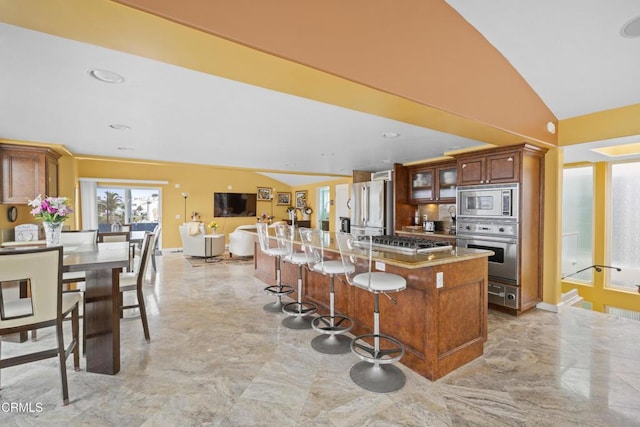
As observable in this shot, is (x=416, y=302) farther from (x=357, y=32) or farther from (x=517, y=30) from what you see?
(x=517, y=30)

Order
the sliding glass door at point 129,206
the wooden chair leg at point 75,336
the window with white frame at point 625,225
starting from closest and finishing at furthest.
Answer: the wooden chair leg at point 75,336 < the window with white frame at point 625,225 < the sliding glass door at point 129,206

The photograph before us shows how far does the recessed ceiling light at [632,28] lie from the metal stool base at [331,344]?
11.1ft

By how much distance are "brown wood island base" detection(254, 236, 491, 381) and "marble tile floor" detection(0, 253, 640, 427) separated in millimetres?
154

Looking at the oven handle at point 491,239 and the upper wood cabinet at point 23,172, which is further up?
the upper wood cabinet at point 23,172

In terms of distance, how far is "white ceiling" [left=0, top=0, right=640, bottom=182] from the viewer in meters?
2.07

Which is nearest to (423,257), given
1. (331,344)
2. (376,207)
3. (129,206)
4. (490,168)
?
(331,344)

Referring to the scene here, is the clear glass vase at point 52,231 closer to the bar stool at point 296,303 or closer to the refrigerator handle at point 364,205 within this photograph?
the bar stool at point 296,303

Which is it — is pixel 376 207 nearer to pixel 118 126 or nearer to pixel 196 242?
pixel 118 126

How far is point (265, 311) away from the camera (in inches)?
146

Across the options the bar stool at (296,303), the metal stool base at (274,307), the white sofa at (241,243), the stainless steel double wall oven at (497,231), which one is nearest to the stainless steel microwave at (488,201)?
the stainless steel double wall oven at (497,231)

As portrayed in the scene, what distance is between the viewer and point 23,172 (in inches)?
169

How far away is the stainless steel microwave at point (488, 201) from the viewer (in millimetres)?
3639

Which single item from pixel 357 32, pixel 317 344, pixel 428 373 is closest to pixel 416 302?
pixel 428 373

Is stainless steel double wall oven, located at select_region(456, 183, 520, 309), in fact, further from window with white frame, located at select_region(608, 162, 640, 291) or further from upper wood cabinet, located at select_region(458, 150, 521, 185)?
window with white frame, located at select_region(608, 162, 640, 291)
